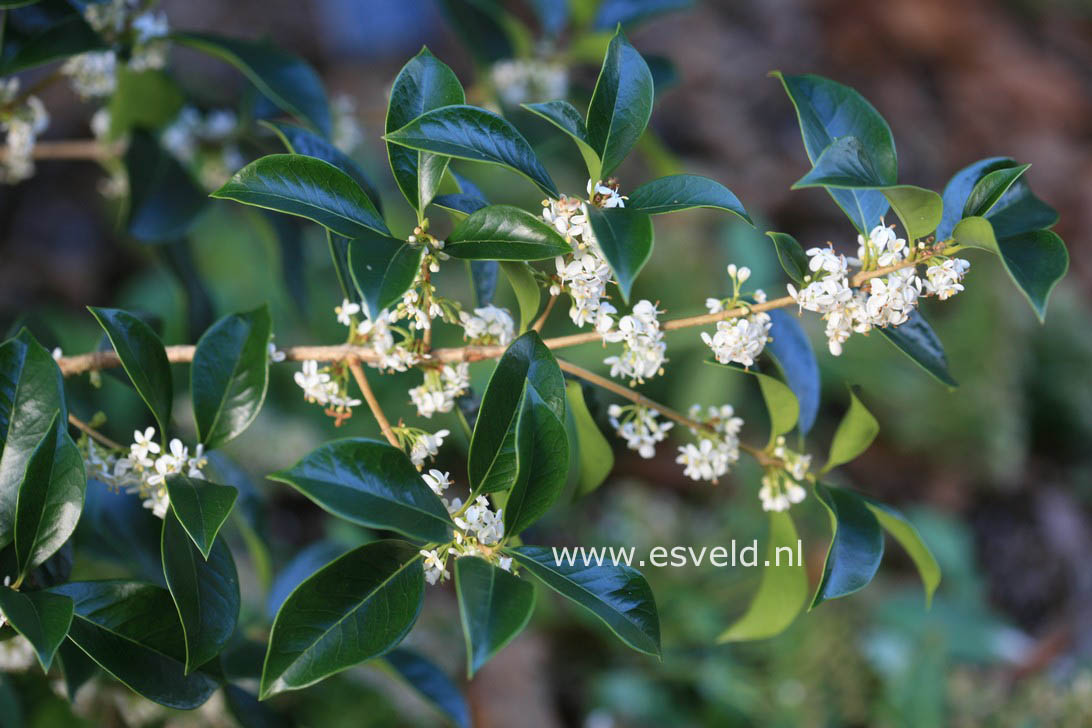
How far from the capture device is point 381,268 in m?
0.45

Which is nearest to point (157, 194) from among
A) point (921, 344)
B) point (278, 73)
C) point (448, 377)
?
point (278, 73)

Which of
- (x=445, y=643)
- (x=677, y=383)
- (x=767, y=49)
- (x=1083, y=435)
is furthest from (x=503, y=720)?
(x=767, y=49)

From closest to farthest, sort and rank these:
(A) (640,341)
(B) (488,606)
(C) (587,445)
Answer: (B) (488,606) → (A) (640,341) → (C) (587,445)

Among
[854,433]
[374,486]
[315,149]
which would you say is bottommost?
[854,433]

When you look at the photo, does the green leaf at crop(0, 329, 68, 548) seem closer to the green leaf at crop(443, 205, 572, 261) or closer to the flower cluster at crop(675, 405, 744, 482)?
the green leaf at crop(443, 205, 572, 261)

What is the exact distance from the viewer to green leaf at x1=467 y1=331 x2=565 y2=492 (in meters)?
0.47

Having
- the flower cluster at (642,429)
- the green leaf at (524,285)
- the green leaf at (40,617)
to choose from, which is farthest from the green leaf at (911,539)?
the green leaf at (40,617)

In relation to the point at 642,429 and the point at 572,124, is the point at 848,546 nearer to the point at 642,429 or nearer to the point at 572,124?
the point at 642,429

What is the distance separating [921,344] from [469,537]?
31 centimetres

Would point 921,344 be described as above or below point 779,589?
above

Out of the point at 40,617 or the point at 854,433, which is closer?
the point at 40,617

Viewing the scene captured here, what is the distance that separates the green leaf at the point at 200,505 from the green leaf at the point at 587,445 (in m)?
0.22

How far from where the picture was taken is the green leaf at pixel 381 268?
0.43 metres

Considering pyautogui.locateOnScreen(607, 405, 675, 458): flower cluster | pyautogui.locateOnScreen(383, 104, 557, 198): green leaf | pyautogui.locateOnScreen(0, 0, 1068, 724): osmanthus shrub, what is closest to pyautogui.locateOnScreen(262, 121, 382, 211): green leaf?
pyautogui.locateOnScreen(0, 0, 1068, 724): osmanthus shrub
